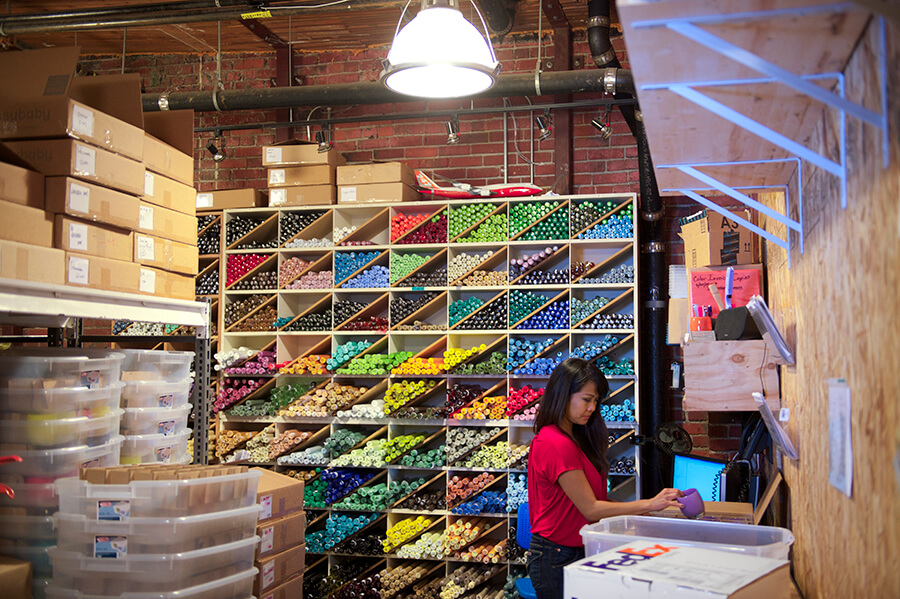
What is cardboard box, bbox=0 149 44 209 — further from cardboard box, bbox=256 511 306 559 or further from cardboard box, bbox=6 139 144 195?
cardboard box, bbox=256 511 306 559

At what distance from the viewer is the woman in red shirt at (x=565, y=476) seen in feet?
9.87

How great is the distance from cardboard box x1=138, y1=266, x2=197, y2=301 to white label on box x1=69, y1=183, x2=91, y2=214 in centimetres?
37

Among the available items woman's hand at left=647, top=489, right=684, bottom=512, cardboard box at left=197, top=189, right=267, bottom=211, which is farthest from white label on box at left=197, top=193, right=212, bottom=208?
woman's hand at left=647, top=489, right=684, bottom=512

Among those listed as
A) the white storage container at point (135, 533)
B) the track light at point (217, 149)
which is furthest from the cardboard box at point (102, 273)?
the track light at point (217, 149)

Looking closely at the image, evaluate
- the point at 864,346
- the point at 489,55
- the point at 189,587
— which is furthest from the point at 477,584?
the point at 864,346

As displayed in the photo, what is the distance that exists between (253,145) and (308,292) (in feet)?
5.36

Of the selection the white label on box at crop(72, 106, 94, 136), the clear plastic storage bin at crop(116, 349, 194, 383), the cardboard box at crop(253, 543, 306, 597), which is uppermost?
the white label on box at crop(72, 106, 94, 136)

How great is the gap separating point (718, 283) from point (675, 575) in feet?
8.98

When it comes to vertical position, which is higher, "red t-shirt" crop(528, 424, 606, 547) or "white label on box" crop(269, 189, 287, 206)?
"white label on box" crop(269, 189, 287, 206)

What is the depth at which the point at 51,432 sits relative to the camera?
8.62 feet

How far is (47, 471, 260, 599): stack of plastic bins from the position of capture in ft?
7.82

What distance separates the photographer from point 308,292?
598 cm

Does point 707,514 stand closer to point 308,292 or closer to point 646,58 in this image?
point 646,58

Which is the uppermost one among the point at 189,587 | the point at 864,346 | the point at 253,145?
the point at 253,145
